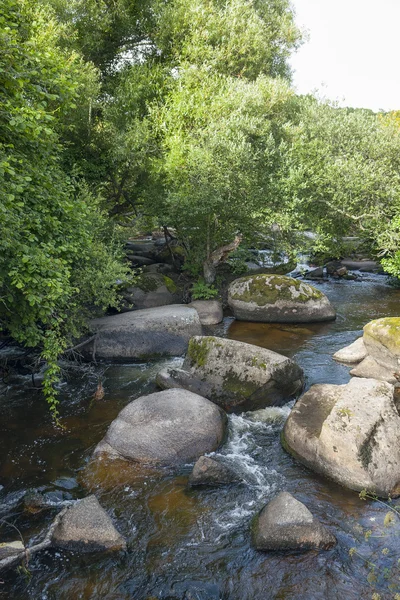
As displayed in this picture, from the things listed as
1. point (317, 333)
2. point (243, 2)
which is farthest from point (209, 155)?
point (243, 2)

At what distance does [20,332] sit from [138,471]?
4.75m

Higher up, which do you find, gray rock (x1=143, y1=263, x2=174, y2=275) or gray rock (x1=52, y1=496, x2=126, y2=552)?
gray rock (x1=143, y1=263, x2=174, y2=275)

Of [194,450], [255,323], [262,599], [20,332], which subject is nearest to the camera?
[262,599]

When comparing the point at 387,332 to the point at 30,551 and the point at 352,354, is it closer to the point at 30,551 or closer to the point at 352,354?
the point at 352,354

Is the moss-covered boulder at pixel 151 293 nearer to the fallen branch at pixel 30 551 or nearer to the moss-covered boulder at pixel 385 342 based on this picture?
the moss-covered boulder at pixel 385 342

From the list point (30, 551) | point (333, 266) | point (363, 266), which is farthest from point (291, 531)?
point (363, 266)

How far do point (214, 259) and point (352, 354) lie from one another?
10.3 metres

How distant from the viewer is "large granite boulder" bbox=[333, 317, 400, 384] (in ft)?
44.6

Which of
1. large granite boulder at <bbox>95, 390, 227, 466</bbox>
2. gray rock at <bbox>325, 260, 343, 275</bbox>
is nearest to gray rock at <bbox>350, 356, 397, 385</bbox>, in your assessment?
large granite boulder at <bbox>95, 390, 227, 466</bbox>

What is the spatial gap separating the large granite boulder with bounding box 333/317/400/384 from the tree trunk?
9906 mm

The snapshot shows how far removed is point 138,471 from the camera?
9648mm

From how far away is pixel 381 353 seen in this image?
1405cm

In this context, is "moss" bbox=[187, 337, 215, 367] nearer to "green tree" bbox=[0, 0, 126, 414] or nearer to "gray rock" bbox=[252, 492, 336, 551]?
"green tree" bbox=[0, 0, 126, 414]

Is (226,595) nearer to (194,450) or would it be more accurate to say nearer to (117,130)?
(194,450)
